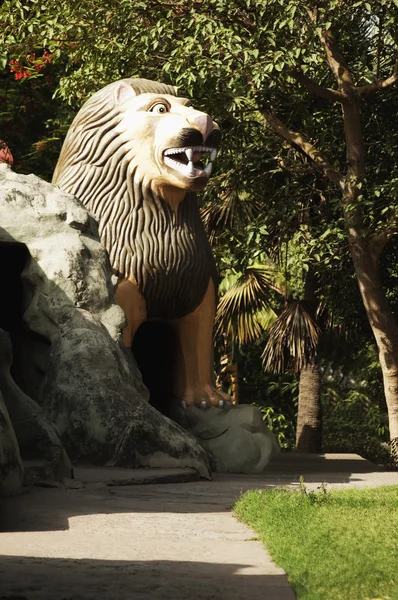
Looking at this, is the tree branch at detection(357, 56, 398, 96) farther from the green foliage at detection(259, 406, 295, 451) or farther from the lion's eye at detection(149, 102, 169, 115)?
the green foliage at detection(259, 406, 295, 451)

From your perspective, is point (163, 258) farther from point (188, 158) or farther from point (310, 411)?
point (310, 411)

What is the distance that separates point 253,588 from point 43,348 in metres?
5.72

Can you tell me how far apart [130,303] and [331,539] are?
5586mm

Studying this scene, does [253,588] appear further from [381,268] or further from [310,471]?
[381,268]

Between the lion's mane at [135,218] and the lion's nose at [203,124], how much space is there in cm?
83

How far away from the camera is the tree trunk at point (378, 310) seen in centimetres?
1302

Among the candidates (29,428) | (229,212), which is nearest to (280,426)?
(229,212)

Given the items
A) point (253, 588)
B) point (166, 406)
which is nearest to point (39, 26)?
point (166, 406)

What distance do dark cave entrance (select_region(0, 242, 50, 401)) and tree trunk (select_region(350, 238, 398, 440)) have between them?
13.6 ft

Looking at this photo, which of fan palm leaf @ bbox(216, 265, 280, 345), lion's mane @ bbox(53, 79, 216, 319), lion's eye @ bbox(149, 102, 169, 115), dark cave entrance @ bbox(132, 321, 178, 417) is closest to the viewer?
lion's mane @ bbox(53, 79, 216, 319)

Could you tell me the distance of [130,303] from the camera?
10.6 metres

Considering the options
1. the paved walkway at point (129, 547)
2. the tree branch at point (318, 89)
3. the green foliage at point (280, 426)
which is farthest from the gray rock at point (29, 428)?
the green foliage at point (280, 426)

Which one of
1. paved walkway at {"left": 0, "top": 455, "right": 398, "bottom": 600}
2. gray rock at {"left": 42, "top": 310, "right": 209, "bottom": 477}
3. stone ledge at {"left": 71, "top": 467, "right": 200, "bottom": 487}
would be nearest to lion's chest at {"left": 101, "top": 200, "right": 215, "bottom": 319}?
Result: gray rock at {"left": 42, "top": 310, "right": 209, "bottom": 477}

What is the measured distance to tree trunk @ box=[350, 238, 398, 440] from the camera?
13.0 metres
